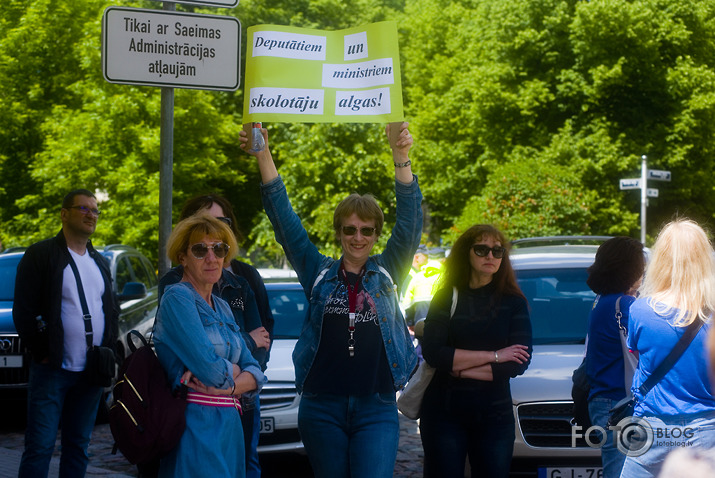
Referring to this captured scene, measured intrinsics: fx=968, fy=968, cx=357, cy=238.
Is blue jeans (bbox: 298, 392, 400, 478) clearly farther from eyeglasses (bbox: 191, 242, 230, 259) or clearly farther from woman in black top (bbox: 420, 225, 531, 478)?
eyeglasses (bbox: 191, 242, 230, 259)

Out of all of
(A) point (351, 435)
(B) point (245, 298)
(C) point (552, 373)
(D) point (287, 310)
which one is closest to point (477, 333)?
(A) point (351, 435)

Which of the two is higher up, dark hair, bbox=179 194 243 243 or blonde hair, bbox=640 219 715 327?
dark hair, bbox=179 194 243 243

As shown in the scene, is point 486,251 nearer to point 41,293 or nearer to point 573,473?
point 573,473

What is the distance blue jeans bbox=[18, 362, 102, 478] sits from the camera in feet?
17.6

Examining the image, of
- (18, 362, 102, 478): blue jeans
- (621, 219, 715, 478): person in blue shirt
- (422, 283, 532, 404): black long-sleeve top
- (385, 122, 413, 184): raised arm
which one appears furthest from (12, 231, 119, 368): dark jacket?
(621, 219, 715, 478): person in blue shirt

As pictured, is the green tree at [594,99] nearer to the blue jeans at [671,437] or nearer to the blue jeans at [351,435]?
the blue jeans at [671,437]

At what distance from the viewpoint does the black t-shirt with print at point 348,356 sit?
4.16 meters

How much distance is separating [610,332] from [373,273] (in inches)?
53.7

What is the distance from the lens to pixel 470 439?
4.71 meters

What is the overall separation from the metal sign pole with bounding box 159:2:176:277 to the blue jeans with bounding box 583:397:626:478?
2.48m

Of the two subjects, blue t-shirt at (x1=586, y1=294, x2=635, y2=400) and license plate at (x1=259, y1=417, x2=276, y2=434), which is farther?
license plate at (x1=259, y1=417, x2=276, y2=434)

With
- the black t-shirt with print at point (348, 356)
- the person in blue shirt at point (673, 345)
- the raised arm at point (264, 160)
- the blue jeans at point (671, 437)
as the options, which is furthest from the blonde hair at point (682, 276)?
the raised arm at point (264, 160)

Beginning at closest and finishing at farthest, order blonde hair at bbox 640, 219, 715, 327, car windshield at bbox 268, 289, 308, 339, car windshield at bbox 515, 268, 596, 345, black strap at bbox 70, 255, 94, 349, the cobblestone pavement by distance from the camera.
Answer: blonde hair at bbox 640, 219, 715, 327 < black strap at bbox 70, 255, 94, 349 < car windshield at bbox 515, 268, 596, 345 < the cobblestone pavement < car windshield at bbox 268, 289, 308, 339

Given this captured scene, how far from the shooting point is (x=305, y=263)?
4449 millimetres
